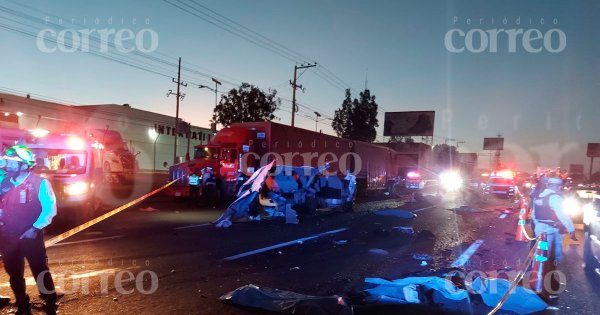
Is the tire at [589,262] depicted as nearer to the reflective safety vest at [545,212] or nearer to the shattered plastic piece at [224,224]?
the reflective safety vest at [545,212]

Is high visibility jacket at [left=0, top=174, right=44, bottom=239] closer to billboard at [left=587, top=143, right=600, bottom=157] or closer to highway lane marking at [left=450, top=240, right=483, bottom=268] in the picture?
highway lane marking at [left=450, top=240, right=483, bottom=268]

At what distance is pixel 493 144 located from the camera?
87000 millimetres

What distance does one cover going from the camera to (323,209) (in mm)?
15445

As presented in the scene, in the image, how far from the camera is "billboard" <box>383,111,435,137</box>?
53219mm

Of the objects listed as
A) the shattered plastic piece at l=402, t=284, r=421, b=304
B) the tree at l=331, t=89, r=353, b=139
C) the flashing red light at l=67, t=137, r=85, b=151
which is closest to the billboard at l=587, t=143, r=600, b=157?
the tree at l=331, t=89, r=353, b=139

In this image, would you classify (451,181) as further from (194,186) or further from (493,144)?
(493,144)

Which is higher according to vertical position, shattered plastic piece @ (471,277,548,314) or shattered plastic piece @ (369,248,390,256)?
shattered plastic piece @ (471,277,548,314)

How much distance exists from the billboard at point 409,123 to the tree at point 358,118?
6.80 feet

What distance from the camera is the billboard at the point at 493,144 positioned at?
8600 cm

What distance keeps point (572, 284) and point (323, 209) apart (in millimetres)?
9621

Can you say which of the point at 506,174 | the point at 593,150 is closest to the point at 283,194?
the point at 506,174

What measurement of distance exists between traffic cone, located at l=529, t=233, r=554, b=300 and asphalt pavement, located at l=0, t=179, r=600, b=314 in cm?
29

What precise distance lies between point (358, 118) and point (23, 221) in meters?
51.1

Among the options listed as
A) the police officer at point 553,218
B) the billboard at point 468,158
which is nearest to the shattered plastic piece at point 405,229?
the police officer at point 553,218
